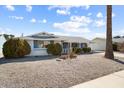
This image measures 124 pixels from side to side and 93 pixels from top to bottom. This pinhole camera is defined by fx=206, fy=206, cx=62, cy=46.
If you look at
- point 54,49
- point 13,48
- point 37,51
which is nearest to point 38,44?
point 37,51

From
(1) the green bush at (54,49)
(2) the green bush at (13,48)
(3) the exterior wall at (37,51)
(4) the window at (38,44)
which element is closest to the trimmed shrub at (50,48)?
(1) the green bush at (54,49)

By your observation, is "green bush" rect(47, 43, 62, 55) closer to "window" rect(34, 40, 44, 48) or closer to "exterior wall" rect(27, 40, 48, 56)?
"exterior wall" rect(27, 40, 48, 56)

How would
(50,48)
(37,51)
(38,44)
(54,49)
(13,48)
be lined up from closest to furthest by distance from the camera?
(13,48) → (54,49) → (50,48) → (37,51) → (38,44)

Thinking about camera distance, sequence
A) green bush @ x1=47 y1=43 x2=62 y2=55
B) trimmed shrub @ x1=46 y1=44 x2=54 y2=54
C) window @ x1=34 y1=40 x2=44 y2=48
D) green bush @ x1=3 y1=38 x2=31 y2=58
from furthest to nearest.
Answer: window @ x1=34 y1=40 x2=44 y2=48 → trimmed shrub @ x1=46 y1=44 x2=54 y2=54 → green bush @ x1=47 y1=43 x2=62 y2=55 → green bush @ x1=3 y1=38 x2=31 y2=58

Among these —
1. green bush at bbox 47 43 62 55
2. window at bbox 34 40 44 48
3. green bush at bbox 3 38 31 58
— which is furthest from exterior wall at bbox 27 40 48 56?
green bush at bbox 3 38 31 58

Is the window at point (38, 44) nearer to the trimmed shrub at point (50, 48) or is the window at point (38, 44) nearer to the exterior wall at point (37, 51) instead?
the exterior wall at point (37, 51)

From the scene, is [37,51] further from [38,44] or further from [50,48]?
[50,48]

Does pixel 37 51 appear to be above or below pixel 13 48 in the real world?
below

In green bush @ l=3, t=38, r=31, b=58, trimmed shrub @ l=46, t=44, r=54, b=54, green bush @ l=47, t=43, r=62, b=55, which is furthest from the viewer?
trimmed shrub @ l=46, t=44, r=54, b=54
